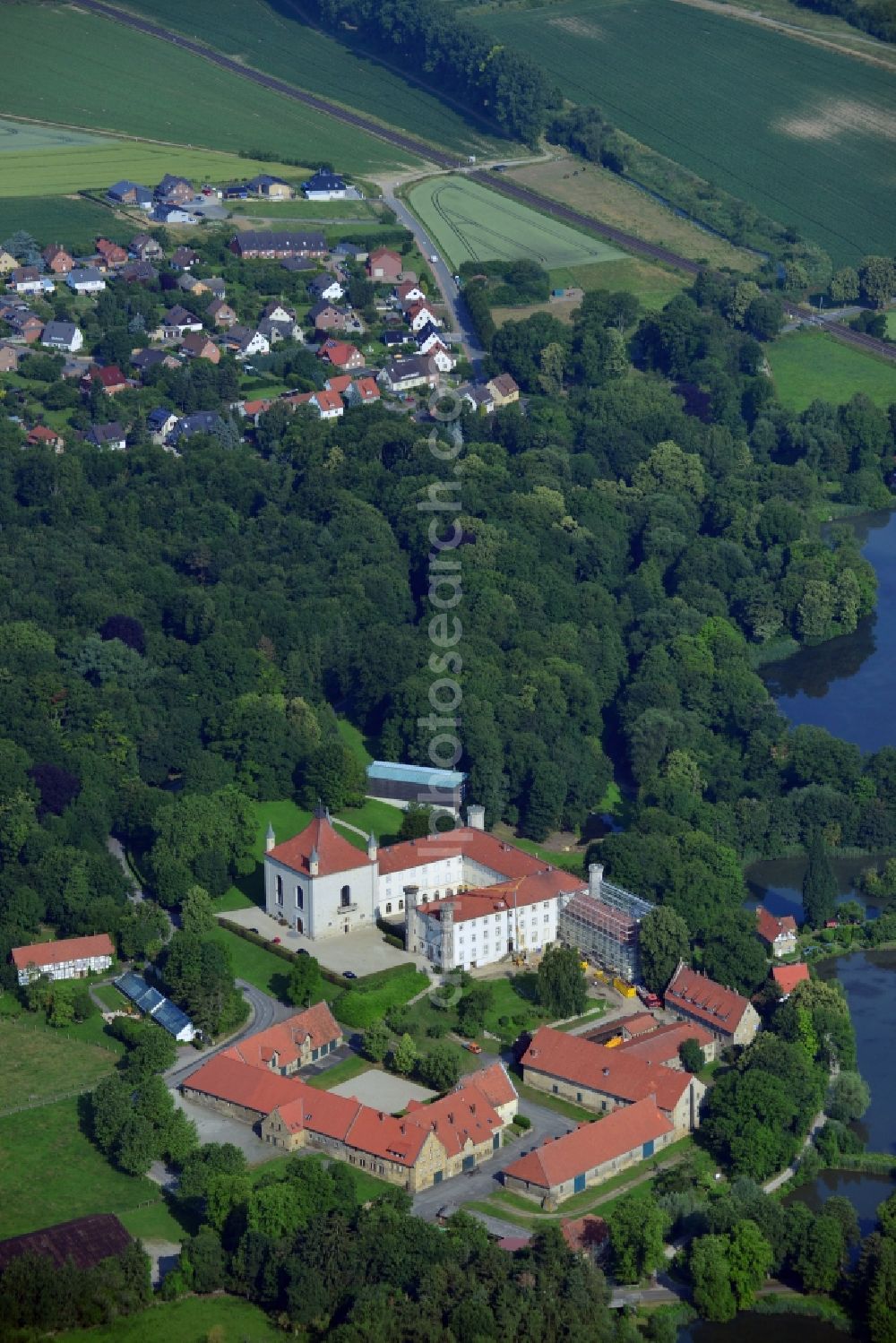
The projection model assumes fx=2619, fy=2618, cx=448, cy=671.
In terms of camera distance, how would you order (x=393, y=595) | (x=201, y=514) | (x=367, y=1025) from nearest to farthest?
(x=367, y=1025) → (x=393, y=595) → (x=201, y=514)

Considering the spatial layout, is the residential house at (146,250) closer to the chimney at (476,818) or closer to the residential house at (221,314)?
the residential house at (221,314)

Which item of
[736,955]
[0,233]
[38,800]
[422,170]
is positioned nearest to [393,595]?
→ [38,800]

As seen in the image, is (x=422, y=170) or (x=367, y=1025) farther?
(x=422, y=170)

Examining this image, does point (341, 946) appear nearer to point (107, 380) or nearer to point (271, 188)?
point (107, 380)

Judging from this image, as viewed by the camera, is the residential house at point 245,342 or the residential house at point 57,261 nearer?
the residential house at point 245,342

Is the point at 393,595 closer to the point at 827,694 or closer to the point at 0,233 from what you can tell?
the point at 827,694

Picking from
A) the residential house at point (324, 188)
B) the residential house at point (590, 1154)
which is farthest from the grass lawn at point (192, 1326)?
the residential house at point (324, 188)

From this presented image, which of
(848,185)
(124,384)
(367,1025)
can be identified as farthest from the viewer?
(848,185)
